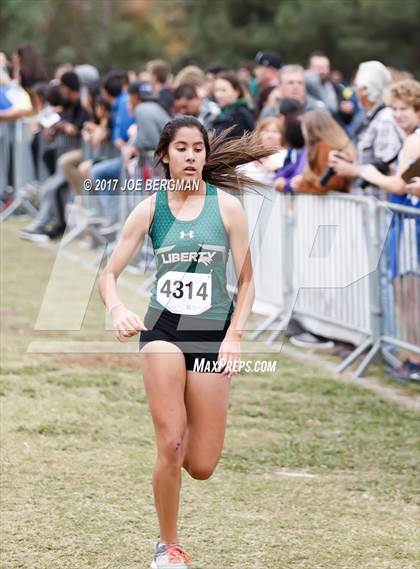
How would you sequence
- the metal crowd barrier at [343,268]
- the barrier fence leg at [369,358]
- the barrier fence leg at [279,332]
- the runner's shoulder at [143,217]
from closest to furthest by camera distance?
1. the runner's shoulder at [143,217]
2. the metal crowd barrier at [343,268]
3. the barrier fence leg at [369,358]
4. the barrier fence leg at [279,332]

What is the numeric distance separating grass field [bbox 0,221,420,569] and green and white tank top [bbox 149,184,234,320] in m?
1.12

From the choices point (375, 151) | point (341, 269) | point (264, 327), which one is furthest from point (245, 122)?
point (341, 269)

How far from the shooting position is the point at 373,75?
32.6ft

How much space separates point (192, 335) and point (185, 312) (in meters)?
0.10

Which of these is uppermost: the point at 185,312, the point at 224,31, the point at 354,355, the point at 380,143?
the point at 380,143

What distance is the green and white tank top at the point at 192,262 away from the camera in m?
4.76

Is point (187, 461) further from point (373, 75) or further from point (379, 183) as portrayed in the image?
point (373, 75)

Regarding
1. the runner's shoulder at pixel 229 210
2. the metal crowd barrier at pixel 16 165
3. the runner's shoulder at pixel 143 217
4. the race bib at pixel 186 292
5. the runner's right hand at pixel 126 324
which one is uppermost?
the runner's shoulder at pixel 229 210

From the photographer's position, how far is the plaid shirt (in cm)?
884

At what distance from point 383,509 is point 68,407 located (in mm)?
2504

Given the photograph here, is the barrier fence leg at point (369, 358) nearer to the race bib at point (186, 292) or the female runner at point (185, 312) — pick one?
the female runner at point (185, 312)

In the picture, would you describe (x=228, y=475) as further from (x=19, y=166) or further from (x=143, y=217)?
(x=19, y=166)

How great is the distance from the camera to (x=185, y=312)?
4.79 metres

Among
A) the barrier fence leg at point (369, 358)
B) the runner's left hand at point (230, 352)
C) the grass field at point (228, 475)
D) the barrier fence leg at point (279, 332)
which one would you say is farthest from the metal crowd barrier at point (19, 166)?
the runner's left hand at point (230, 352)
